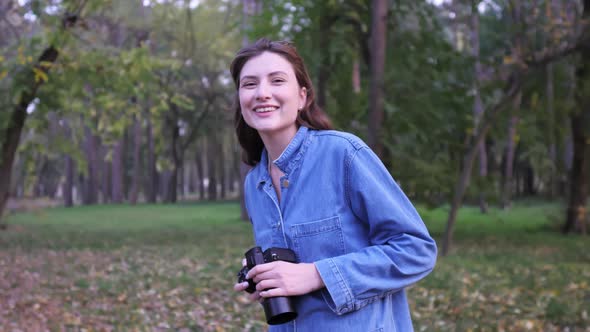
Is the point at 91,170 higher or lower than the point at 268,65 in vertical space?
higher

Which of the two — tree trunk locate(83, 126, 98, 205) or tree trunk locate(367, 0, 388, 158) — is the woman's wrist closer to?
tree trunk locate(367, 0, 388, 158)

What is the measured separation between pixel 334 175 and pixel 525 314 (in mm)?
5855

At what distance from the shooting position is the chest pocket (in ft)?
6.35

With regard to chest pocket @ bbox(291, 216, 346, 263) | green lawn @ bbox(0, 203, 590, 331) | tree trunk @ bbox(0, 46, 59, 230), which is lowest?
green lawn @ bbox(0, 203, 590, 331)

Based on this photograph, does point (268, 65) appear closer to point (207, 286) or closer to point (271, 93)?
point (271, 93)

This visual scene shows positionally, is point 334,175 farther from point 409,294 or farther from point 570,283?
point 570,283

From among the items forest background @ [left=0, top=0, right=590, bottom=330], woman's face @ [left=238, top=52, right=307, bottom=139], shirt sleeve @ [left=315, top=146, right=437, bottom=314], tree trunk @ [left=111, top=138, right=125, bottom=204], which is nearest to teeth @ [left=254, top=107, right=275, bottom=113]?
woman's face @ [left=238, top=52, right=307, bottom=139]

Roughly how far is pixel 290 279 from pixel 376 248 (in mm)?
→ 266

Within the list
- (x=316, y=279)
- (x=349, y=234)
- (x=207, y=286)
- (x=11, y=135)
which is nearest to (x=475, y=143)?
(x=207, y=286)

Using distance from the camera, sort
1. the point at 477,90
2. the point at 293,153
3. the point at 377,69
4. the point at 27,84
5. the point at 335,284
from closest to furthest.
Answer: the point at 335,284 → the point at 293,153 → the point at 377,69 → the point at 27,84 → the point at 477,90

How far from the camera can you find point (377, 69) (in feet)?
33.8

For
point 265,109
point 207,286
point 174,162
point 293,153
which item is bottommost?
point 207,286

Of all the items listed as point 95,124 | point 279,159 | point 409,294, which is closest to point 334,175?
point 279,159

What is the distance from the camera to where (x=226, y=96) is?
1563 inches
